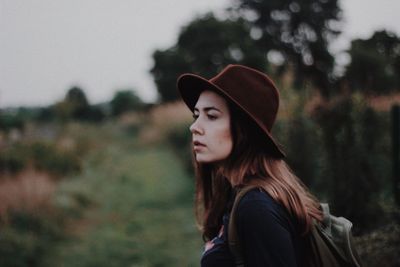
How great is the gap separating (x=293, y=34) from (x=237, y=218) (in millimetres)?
41581

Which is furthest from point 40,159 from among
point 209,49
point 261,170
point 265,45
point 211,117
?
point 265,45

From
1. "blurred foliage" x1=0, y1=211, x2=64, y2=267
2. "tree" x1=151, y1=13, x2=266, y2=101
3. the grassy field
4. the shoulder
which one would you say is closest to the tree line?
"tree" x1=151, y1=13, x2=266, y2=101

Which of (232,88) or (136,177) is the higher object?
(136,177)

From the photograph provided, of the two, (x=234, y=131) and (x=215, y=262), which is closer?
(x=215, y=262)

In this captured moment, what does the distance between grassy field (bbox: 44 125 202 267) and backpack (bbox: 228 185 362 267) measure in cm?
394

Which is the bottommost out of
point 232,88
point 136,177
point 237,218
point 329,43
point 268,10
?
point 237,218

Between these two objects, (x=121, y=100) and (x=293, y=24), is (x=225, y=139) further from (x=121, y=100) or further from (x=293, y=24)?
(x=121, y=100)

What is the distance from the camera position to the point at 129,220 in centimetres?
748

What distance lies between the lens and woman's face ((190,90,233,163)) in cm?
176

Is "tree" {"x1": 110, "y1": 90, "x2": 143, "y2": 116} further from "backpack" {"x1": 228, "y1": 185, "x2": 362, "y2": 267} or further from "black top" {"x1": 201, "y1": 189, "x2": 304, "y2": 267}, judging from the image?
"black top" {"x1": 201, "y1": 189, "x2": 304, "y2": 267}

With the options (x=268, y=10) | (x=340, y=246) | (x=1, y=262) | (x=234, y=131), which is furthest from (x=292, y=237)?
(x=268, y=10)

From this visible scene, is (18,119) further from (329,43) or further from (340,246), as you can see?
(329,43)

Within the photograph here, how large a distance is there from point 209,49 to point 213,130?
96.9 feet

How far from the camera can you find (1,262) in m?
4.97
